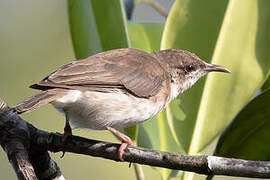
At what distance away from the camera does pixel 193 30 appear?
3.72 m

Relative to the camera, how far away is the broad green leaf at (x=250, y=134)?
3.31m

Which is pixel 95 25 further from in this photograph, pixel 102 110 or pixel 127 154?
pixel 127 154

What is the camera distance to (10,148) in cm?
282

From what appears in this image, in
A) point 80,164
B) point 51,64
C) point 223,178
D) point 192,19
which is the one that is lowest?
point 223,178

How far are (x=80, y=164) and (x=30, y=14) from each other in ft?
6.49

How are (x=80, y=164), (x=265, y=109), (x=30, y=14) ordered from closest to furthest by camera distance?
(x=265, y=109)
(x=80, y=164)
(x=30, y=14)

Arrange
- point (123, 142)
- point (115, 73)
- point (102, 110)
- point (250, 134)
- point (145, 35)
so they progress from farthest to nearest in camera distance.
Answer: point (145, 35)
point (115, 73)
point (102, 110)
point (250, 134)
point (123, 142)

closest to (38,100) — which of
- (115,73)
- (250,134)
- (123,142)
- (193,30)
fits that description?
(123,142)

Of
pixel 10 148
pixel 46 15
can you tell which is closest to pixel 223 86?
pixel 10 148

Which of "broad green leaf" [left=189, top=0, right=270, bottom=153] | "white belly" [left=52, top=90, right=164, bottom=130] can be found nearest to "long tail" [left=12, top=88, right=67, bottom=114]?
"white belly" [left=52, top=90, right=164, bottom=130]

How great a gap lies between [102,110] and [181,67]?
117 cm

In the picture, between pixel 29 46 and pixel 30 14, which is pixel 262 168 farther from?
pixel 30 14

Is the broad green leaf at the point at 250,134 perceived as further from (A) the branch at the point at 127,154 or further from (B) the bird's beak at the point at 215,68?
(A) the branch at the point at 127,154

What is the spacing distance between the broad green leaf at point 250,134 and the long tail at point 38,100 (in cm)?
111
